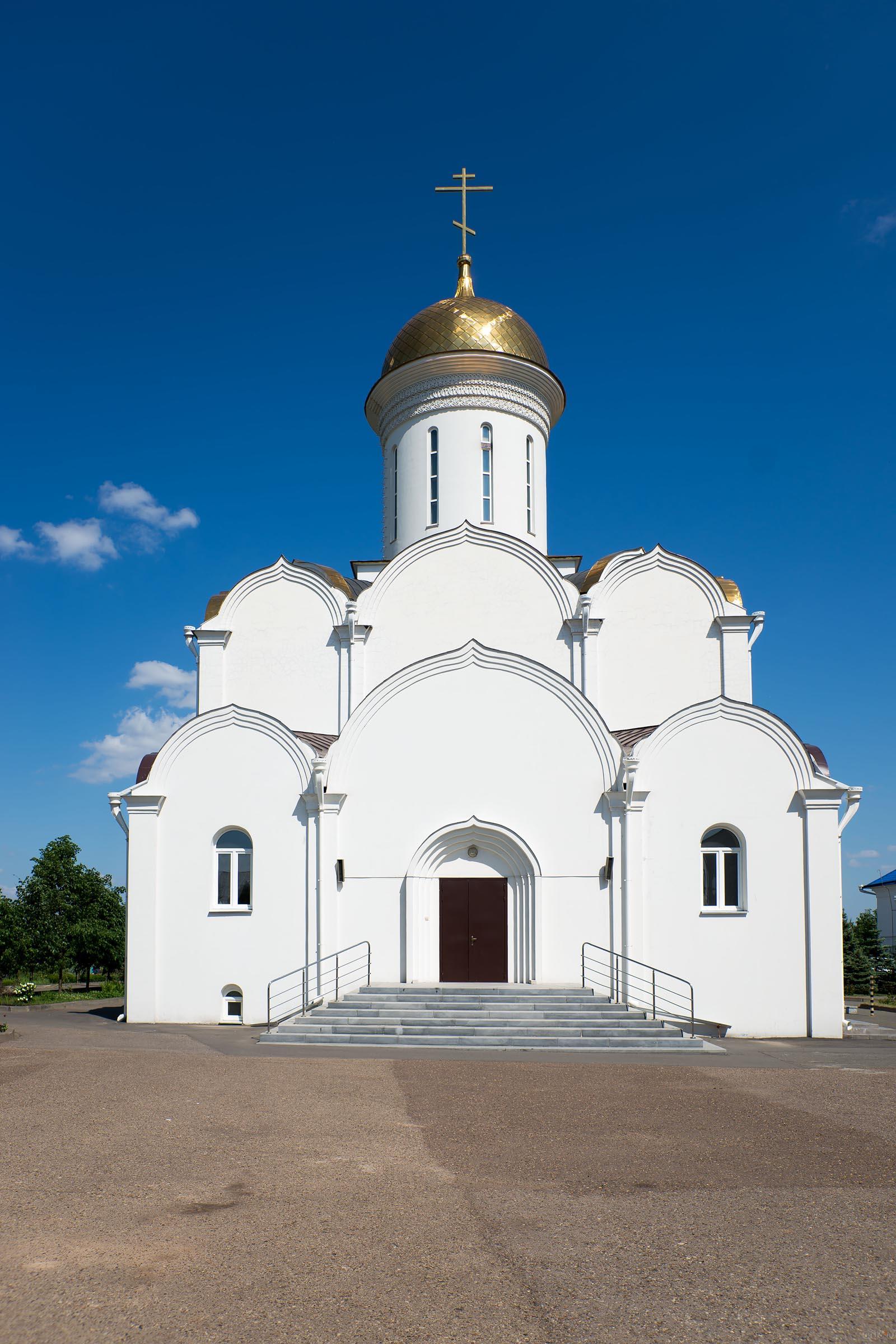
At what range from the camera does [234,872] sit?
681 inches

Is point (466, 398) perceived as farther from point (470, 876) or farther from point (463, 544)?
point (470, 876)

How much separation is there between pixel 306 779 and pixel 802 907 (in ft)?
26.3

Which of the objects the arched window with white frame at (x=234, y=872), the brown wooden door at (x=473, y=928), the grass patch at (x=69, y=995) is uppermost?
the arched window with white frame at (x=234, y=872)

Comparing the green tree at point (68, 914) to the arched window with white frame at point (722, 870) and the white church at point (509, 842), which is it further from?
the arched window with white frame at point (722, 870)

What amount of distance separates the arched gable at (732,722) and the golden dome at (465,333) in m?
8.78

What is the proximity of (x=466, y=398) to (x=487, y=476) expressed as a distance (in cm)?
166

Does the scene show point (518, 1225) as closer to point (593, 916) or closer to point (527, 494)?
point (593, 916)

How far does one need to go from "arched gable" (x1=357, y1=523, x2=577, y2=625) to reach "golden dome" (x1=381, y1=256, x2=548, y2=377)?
4.29 meters

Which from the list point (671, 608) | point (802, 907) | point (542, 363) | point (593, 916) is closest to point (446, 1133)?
point (593, 916)

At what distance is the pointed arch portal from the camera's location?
16828mm

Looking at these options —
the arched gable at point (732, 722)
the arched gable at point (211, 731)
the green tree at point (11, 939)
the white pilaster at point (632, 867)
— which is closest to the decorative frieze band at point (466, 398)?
the arched gable at point (211, 731)

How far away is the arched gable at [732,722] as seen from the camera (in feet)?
54.9

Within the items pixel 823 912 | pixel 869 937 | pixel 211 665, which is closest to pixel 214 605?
pixel 211 665

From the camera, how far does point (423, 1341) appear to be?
4.39m
